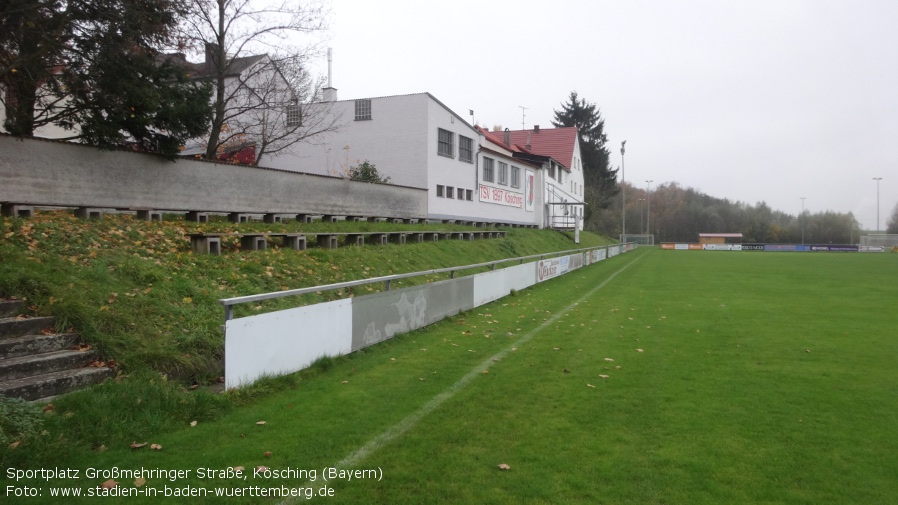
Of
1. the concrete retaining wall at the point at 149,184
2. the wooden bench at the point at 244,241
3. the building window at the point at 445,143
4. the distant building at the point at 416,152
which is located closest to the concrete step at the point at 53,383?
the wooden bench at the point at 244,241

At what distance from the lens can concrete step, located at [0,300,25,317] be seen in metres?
6.75

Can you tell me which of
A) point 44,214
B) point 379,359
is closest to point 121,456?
point 379,359

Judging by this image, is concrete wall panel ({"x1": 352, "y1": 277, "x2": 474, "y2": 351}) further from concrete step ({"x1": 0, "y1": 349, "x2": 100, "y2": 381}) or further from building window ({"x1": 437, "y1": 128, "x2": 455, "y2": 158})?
building window ({"x1": 437, "y1": 128, "x2": 455, "y2": 158})

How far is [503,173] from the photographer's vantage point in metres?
41.7

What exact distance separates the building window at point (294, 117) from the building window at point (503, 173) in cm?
1697

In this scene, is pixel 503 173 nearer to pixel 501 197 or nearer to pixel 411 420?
pixel 501 197

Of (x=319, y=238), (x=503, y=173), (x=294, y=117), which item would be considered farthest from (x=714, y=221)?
(x=319, y=238)

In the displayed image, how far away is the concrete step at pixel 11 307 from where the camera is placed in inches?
266

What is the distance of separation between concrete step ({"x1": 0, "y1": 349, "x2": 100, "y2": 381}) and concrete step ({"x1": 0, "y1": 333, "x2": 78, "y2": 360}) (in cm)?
7

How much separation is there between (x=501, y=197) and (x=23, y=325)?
3571 centimetres

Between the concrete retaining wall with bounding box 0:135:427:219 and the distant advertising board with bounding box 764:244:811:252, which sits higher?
the concrete retaining wall with bounding box 0:135:427:219

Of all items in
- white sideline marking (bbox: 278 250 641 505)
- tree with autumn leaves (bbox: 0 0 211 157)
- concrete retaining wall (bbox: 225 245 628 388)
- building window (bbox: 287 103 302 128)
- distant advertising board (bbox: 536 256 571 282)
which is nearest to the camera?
white sideline marking (bbox: 278 250 641 505)

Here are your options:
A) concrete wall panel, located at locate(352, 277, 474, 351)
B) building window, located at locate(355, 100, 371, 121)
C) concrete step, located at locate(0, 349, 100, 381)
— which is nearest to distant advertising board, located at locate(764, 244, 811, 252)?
building window, located at locate(355, 100, 371, 121)

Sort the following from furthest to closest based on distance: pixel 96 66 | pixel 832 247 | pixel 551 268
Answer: pixel 832 247 → pixel 551 268 → pixel 96 66
